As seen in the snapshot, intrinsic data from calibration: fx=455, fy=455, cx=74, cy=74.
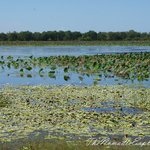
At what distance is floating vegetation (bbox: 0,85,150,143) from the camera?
9867 millimetres

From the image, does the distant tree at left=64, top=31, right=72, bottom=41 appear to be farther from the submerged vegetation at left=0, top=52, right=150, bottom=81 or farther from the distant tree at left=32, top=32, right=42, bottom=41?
the submerged vegetation at left=0, top=52, right=150, bottom=81

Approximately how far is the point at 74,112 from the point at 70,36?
105 metres

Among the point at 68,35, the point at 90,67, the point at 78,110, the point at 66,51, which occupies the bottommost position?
the point at 66,51

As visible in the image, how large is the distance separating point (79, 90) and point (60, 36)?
9883cm

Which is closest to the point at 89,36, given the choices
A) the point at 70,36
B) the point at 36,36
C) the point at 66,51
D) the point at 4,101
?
the point at 70,36

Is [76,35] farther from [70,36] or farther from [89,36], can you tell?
[89,36]

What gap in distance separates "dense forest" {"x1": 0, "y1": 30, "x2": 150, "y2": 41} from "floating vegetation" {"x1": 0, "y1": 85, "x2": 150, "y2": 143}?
96.7 m

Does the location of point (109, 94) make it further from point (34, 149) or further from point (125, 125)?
point (34, 149)

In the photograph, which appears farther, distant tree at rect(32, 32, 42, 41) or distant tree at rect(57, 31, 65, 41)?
distant tree at rect(32, 32, 42, 41)

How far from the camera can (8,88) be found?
17.5 meters

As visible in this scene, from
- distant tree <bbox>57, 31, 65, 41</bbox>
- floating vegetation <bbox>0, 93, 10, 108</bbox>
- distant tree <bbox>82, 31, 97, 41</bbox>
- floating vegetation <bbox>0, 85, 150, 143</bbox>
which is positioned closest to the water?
floating vegetation <bbox>0, 85, 150, 143</bbox>

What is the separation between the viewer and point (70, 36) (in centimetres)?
11644

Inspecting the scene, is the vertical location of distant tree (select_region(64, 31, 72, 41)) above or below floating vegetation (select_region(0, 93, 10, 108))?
below

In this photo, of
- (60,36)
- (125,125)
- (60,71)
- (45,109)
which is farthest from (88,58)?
(60,36)
